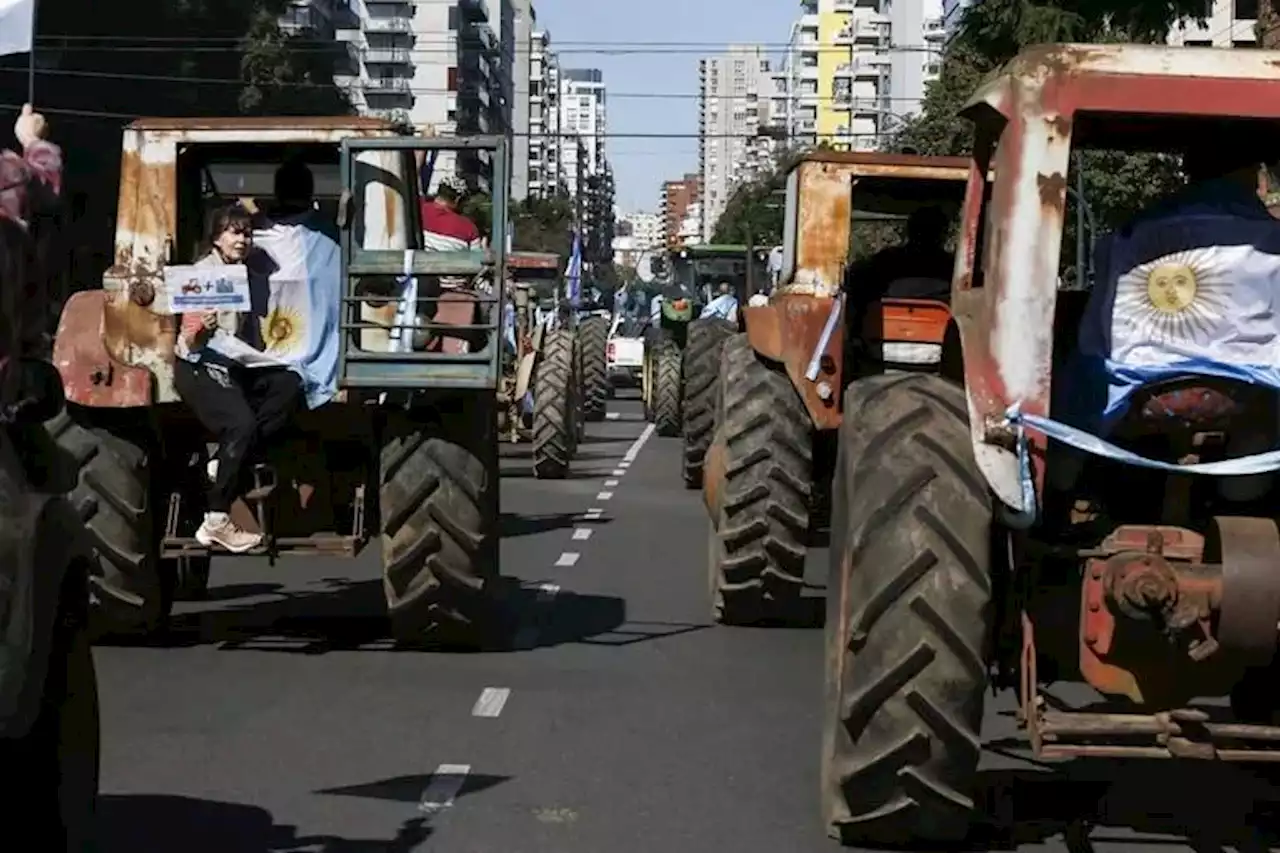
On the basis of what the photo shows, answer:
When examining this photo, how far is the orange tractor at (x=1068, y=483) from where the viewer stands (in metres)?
6.37

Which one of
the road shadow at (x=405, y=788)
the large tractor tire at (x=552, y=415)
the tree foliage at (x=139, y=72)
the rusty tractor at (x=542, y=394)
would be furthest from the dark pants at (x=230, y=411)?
the tree foliage at (x=139, y=72)

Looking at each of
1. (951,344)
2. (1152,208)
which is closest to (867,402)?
(951,344)

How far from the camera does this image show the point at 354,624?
472 inches

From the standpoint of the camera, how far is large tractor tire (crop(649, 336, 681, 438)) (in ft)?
94.2

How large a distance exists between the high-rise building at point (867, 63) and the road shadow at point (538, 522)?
10507 centimetres

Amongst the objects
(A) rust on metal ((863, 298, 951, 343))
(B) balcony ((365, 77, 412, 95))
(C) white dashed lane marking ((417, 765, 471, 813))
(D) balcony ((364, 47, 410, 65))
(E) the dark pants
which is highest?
(D) balcony ((364, 47, 410, 65))

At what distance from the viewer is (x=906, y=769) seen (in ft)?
21.7

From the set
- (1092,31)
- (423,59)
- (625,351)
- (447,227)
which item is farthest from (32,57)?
(423,59)

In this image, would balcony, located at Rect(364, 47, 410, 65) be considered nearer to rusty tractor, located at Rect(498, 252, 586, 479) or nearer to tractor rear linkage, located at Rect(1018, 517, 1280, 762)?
rusty tractor, located at Rect(498, 252, 586, 479)

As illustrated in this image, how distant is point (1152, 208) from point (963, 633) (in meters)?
1.39

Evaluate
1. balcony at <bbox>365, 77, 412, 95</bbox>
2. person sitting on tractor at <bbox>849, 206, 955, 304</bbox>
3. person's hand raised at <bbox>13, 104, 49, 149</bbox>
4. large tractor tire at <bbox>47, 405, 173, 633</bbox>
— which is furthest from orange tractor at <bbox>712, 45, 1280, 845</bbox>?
balcony at <bbox>365, 77, 412, 95</bbox>

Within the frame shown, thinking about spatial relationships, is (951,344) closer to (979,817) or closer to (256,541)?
(979,817)

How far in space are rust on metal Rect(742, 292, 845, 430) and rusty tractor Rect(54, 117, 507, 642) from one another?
160 cm

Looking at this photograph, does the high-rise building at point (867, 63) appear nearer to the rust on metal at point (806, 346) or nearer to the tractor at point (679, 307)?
the tractor at point (679, 307)
